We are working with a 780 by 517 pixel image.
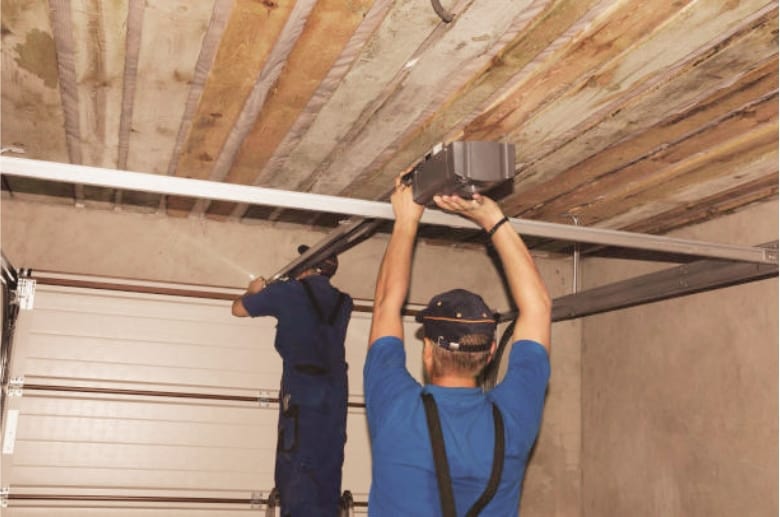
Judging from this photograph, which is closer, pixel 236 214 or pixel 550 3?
pixel 550 3

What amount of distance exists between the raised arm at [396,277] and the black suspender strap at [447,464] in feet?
0.99

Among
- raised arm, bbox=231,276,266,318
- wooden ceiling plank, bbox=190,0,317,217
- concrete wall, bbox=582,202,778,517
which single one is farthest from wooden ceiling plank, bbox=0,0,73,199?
concrete wall, bbox=582,202,778,517

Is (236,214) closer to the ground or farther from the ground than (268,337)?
farther from the ground

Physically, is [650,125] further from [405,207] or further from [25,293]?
[25,293]

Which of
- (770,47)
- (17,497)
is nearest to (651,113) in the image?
(770,47)

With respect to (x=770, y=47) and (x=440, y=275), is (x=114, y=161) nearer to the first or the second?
(x=440, y=275)

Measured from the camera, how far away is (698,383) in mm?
5504

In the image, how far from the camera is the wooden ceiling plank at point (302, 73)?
2785 millimetres

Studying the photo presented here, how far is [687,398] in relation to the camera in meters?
5.61

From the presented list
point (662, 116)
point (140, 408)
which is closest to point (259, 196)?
point (662, 116)

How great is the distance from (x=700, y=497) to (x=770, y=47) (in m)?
3.65

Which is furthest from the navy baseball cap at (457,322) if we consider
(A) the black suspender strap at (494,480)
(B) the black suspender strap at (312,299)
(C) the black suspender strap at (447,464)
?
(B) the black suspender strap at (312,299)

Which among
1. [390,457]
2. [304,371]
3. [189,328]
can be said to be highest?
[189,328]

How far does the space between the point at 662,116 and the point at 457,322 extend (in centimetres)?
183
